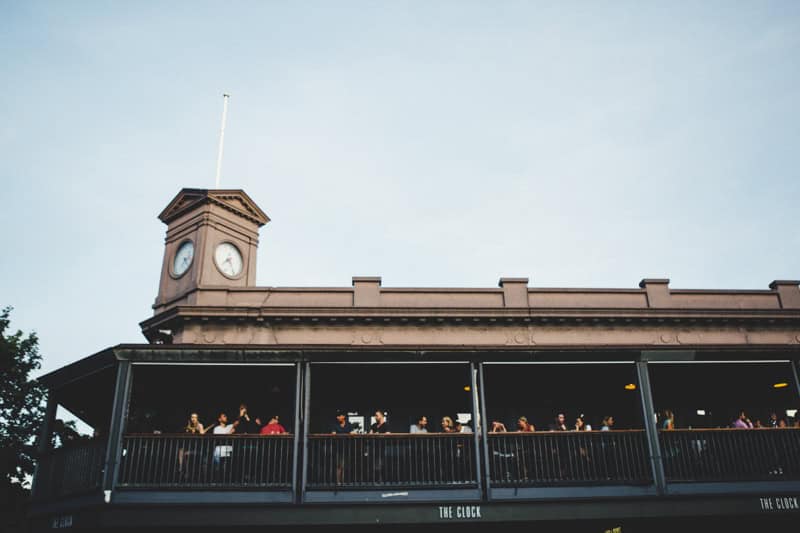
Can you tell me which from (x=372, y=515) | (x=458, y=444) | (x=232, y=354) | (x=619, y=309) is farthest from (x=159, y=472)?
(x=619, y=309)

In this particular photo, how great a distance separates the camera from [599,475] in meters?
15.0

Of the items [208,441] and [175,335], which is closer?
[208,441]

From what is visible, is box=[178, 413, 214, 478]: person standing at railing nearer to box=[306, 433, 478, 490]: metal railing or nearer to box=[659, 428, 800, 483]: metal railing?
box=[306, 433, 478, 490]: metal railing

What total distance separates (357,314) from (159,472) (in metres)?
8.48

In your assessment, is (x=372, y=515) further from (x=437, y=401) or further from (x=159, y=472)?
(x=437, y=401)

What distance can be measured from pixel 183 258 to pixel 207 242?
1.15m

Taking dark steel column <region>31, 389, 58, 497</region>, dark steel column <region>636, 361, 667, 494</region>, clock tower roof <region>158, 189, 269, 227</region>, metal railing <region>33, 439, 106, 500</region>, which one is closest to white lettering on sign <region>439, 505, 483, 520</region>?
dark steel column <region>636, 361, 667, 494</region>

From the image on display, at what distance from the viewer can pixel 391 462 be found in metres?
14.8

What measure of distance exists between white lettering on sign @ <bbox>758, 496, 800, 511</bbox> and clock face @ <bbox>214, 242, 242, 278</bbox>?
17.8 metres

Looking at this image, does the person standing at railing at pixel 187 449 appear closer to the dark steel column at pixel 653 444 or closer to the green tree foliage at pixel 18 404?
the dark steel column at pixel 653 444

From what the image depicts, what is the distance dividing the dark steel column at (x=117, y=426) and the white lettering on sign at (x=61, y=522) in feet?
4.72

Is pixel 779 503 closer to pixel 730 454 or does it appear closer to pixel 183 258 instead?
pixel 730 454

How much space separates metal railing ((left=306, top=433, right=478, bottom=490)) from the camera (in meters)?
14.5

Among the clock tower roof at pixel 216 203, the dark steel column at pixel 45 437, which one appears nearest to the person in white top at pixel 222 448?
the dark steel column at pixel 45 437
